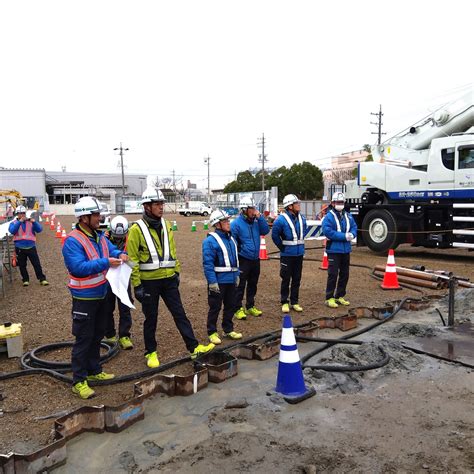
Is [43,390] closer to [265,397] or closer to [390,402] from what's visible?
[265,397]

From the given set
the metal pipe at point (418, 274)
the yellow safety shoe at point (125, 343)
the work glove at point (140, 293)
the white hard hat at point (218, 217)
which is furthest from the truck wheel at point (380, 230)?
the work glove at point (140, 293)

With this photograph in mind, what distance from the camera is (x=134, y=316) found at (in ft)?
23.9

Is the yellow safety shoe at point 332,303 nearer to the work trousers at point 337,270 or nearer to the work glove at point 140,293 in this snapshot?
the work trousers at point 337,270

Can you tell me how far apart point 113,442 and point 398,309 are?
499 cm

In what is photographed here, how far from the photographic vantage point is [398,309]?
7.06 m

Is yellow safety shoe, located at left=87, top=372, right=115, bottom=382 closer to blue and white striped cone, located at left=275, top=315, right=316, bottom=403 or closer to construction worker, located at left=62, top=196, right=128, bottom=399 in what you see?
construction worker, located at left=62, top=196, right=128, bottom=399

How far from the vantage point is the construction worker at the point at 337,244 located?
7.45 meters

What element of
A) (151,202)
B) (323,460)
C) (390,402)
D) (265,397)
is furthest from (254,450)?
(151,202)

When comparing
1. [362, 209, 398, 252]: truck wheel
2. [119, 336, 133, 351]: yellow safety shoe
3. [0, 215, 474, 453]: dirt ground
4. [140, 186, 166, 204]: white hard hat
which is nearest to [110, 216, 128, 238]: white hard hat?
[140, 186, 166, 204]: white hard hat

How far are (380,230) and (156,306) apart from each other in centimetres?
1009

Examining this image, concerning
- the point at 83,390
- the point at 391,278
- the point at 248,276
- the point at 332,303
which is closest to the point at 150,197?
the point at 83,390

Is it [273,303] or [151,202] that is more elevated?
[151,202]

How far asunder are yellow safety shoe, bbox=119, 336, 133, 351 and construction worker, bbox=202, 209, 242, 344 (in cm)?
100

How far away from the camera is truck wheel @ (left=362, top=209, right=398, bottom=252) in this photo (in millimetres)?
13219
